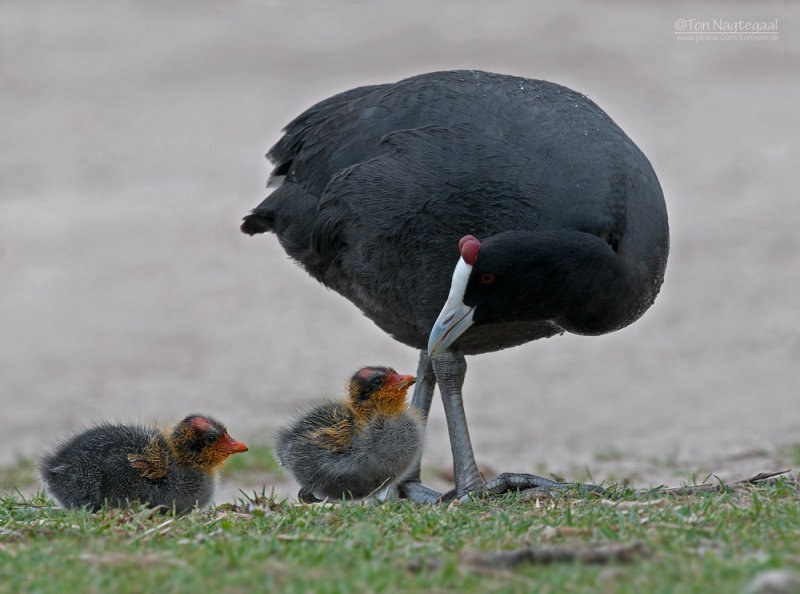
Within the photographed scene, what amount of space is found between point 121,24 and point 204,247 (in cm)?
1160

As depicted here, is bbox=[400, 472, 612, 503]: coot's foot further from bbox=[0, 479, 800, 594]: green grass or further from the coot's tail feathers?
the coot's tail feathers

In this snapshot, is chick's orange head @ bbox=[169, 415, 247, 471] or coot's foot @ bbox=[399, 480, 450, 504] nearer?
chick's orange head @ bbox=[169, 415, 247, 471]

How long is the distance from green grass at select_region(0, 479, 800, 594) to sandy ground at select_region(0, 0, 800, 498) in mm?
3539

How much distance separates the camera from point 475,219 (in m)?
5.45

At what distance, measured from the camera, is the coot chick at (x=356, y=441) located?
5.93 m

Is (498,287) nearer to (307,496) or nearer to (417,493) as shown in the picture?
(307,496)

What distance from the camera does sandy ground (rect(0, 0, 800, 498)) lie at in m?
11.3

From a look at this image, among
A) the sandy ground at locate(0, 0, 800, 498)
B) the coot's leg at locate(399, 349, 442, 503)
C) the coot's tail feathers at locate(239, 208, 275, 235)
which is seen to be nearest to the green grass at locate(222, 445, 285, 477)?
the sandy ground at locate(0, 0, 800, 498)

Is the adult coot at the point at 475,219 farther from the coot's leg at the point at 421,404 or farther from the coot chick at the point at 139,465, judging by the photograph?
the coot chick at the point at 139,465

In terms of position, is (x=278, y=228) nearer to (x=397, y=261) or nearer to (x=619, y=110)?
(x=397, y=261)

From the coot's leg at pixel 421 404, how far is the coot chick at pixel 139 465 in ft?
4.11

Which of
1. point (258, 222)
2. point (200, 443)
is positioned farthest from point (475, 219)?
point (258, 222)

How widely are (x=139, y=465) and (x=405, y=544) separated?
179cm

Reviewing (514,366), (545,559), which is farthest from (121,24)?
(545,559)
